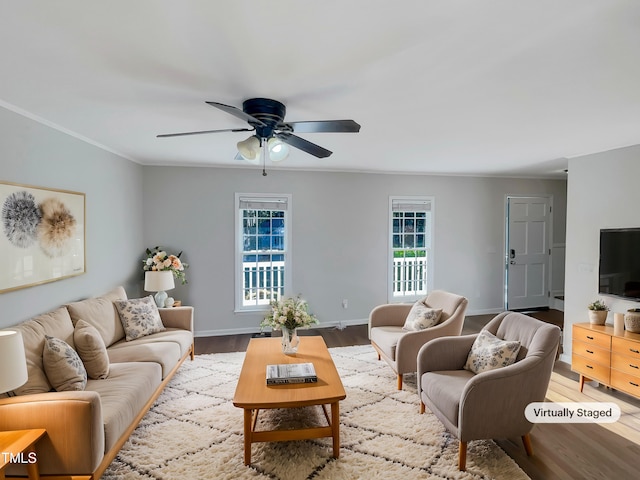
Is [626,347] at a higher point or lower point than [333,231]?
lower

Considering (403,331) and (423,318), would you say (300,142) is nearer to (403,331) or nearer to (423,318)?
(423,318)

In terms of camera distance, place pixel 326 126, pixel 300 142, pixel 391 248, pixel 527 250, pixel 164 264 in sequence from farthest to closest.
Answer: pixel 527 250
pixel 391 248
pixel 164 264
pixel 300 142
pixel 326 126

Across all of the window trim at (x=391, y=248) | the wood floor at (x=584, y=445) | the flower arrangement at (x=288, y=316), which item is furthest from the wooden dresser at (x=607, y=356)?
the flower arrangement at (x=288, y=316)

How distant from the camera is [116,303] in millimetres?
3510

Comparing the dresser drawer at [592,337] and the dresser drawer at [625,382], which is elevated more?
the dresser drawer at [592,337]

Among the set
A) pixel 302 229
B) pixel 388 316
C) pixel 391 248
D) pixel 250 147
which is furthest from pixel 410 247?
pixel 250 147

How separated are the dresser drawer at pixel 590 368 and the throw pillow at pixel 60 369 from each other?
4.29m

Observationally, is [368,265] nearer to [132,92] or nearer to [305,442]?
[305,442]

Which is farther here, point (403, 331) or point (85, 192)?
point (403, 331)

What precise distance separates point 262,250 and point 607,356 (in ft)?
13.6

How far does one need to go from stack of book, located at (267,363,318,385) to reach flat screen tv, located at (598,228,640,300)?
10.4 feet

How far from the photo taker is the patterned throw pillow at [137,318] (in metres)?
3.44

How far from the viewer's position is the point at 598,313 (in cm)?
346

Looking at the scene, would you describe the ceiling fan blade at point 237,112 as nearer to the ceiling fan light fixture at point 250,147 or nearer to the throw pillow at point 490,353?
the ceiling fan light fixture at point 250,147
